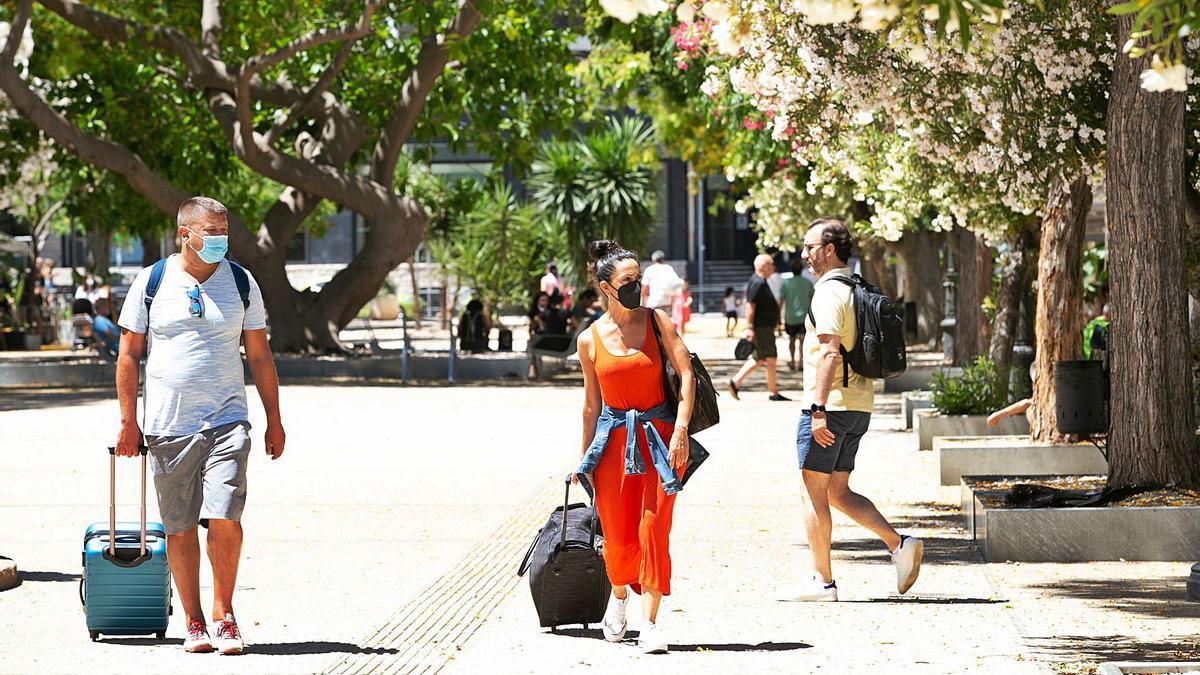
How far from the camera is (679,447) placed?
263 inches

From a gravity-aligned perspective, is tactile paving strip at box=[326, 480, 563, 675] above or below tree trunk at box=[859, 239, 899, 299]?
below

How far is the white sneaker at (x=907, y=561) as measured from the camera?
7.46 m

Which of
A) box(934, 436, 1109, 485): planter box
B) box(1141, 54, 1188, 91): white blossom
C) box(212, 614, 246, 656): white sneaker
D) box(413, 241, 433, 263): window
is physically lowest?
box(212, 614, 246, 656): white sneaker

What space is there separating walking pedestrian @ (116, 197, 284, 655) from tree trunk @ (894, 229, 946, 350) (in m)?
25.2

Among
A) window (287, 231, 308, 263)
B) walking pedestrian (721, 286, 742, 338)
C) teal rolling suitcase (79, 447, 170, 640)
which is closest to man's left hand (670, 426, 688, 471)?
teal rolling suitcase (79, 447, 170, 640)

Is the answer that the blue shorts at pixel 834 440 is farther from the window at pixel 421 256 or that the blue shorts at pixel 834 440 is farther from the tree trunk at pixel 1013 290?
the window at pixel 421 256

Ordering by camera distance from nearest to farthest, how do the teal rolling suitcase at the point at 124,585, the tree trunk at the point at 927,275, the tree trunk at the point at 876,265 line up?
the teal rolling suitcase at the point at 124,585
the tree trunk at the point at 927,275
the tree trunk at the point at 876,265

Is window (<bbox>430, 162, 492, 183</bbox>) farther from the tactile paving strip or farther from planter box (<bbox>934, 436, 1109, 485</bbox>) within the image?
the tactile paving strip

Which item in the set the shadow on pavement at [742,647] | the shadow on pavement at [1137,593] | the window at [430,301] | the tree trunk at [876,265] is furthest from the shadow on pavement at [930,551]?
the window at [430,301]

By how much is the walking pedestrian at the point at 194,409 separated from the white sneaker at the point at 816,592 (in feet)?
7.32

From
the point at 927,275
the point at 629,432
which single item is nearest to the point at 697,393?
the point at 629,432

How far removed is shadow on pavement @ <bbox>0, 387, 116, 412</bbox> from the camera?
19453mm

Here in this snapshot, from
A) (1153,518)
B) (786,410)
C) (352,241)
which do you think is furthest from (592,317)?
(352,241)

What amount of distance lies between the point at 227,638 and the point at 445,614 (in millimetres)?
1125
